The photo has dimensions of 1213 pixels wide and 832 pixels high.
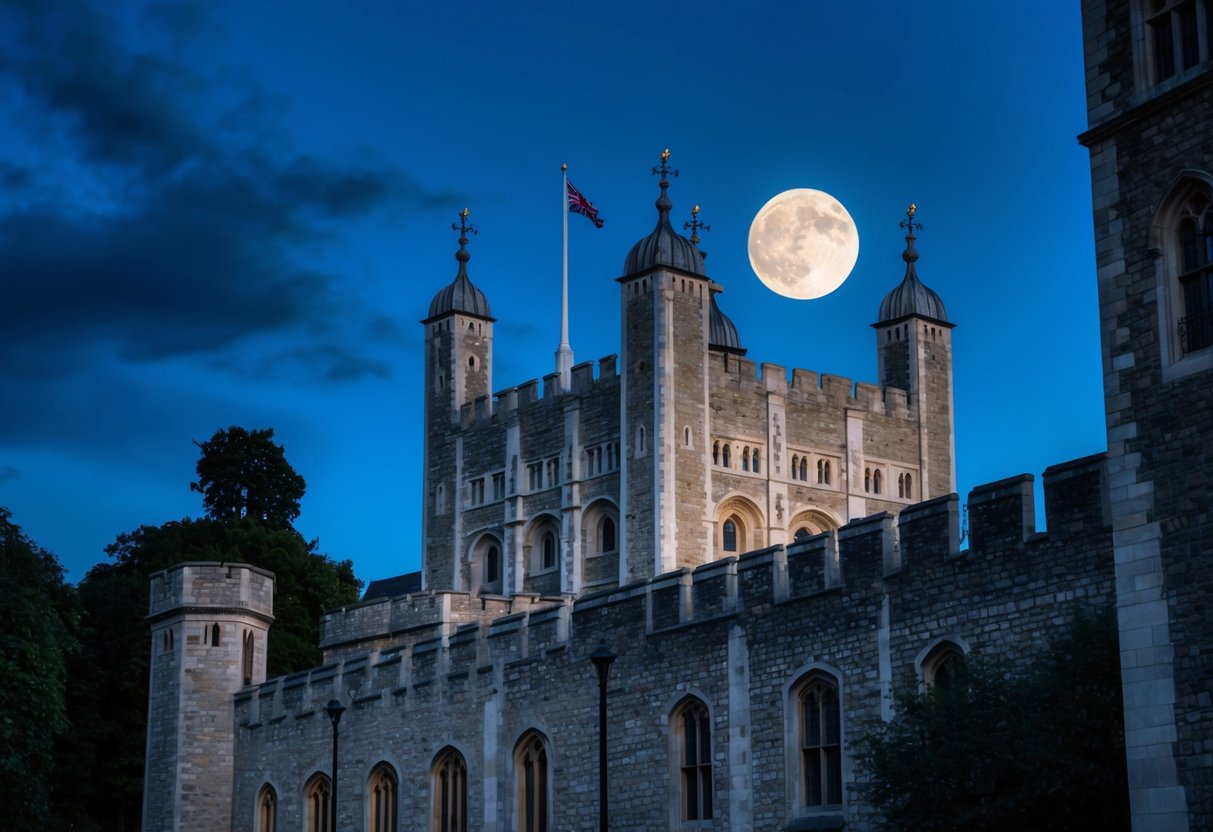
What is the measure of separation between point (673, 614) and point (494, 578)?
36378 millimetres

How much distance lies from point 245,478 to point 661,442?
81.9ft

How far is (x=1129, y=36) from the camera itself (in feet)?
62.1

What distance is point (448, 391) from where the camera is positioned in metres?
67.9

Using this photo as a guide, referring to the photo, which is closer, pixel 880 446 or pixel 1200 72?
pixel 1200 72

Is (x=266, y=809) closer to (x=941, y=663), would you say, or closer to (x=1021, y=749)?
(x=941, y=663)

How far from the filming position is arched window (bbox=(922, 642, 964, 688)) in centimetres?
2383

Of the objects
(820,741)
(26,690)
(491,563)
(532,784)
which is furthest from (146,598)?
(820,741)

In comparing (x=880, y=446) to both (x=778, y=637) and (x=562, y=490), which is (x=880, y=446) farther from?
(x=778, y=637)

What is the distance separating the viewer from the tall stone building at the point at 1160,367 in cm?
1736

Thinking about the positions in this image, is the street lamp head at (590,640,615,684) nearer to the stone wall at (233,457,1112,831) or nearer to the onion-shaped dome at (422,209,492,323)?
the stone wall at (233,457,1112,831)

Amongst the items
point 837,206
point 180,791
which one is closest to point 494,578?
point 837,206

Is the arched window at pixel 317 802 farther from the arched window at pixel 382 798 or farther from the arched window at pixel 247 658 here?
the arched window at pixel 247 658

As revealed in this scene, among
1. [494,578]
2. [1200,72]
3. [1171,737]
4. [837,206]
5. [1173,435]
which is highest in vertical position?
[837,206]

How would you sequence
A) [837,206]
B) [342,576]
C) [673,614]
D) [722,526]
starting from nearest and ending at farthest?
[673,614], [837,206], [722,526], [342,576]
